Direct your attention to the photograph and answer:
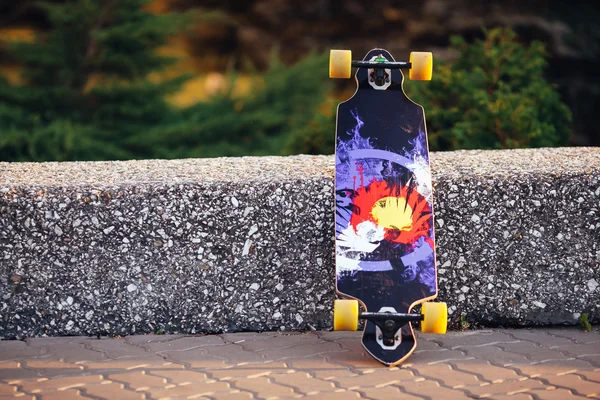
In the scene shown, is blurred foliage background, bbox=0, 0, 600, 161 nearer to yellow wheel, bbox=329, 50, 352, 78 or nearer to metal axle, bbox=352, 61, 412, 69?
metal axle, bbox=352, 61, 412, 69

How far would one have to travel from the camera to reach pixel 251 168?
10.8 ft

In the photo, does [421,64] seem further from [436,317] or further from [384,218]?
[436,317]

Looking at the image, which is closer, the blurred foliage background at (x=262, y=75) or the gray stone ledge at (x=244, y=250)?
the gray stone ledge at (x=244, y=250)

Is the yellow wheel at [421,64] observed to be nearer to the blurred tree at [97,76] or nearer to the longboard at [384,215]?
the longboard at [384,215]

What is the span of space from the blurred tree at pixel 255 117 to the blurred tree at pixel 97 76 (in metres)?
0.32

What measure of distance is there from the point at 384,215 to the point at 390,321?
1.44ft

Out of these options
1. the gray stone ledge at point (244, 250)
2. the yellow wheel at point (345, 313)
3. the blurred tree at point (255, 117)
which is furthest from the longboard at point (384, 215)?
the blurred tree at point (255, 117)

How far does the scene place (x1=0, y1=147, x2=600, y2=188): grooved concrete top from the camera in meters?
3.07

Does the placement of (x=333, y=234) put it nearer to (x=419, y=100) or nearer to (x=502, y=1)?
(x=419, y=100)

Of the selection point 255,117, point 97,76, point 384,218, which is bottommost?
point 384,218

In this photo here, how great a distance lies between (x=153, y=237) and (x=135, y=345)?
0.44 m

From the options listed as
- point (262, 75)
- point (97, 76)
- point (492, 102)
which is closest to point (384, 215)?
point (492, 102)

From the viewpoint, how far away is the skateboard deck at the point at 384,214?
9.31 feet

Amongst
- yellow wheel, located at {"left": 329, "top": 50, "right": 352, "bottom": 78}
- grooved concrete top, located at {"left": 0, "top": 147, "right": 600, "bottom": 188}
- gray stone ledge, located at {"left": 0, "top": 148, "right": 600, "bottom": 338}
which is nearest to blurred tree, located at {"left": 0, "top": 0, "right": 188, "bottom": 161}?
grooved concrete top, located at {"left": 0, "top": 147, "right": 600, "bottom": 188}
